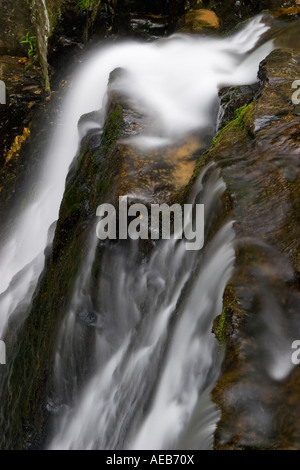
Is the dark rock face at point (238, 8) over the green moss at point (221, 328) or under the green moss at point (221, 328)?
over

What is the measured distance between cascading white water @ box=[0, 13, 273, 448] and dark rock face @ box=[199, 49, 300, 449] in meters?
0.14

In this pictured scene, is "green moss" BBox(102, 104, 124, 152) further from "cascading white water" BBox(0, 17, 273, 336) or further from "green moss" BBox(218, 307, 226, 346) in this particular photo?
"green moss" BBox(218, 307, 226, 346)

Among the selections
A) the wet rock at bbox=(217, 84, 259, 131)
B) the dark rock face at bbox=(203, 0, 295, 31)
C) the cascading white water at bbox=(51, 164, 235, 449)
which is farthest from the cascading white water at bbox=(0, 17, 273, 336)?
the cascading white water at bbox=(51, 164, 235, 449)

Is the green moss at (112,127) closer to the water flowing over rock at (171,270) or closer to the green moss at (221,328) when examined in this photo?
the water flowing over rock at (171,270)

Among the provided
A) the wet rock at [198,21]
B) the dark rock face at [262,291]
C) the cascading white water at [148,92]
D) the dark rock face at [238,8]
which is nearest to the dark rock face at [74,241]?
the cascading white water at [148,92]

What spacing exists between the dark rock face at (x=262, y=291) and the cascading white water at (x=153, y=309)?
0.14m

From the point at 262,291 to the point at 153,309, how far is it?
3.99 ft

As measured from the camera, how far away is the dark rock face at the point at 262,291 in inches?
81.6

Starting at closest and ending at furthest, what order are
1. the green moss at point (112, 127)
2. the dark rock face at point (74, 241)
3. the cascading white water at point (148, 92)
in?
the dark rock face at point (74, 241), the green moss at point (112, 127), the cascading white water at point (148, 92)

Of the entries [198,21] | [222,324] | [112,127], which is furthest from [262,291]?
[198,21]

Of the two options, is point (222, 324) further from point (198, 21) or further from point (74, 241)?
point (198, 21)

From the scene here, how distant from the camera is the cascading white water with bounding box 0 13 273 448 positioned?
2.81 m

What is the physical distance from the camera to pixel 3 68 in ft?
28.3

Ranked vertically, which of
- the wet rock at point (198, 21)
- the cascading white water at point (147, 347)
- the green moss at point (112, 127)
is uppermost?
the wet rock at point (198, 21)
